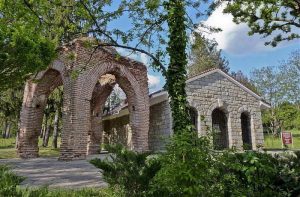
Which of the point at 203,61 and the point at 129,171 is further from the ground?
the point at 203,61

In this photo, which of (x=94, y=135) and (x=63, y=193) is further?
(x=94, y=135)

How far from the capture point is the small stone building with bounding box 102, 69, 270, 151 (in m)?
20.2

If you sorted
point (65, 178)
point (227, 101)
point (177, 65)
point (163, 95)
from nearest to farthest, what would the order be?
1. point (65, 178)
2. point (177, 65)
3. point (163, 95)
4. point (227, 101)

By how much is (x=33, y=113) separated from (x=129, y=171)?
13.4 meters

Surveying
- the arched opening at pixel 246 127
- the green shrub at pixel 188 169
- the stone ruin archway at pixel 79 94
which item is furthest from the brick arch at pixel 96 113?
the green shrub at pixel 188 169

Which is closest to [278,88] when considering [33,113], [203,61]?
[203,61]

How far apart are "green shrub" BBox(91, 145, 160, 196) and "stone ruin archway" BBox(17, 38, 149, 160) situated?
930 cm

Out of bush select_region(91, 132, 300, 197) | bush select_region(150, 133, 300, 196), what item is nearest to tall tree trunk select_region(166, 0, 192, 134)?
bush select_region(91, 132, 300, 197)

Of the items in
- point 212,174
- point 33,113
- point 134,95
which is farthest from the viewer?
point 134,95

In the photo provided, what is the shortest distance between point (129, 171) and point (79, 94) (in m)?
9.87

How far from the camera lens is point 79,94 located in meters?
14.2

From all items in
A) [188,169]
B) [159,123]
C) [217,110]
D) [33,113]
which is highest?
[217,110]

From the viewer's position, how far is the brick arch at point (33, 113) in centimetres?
1656

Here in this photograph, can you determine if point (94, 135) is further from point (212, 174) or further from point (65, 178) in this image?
point (212, 174)
